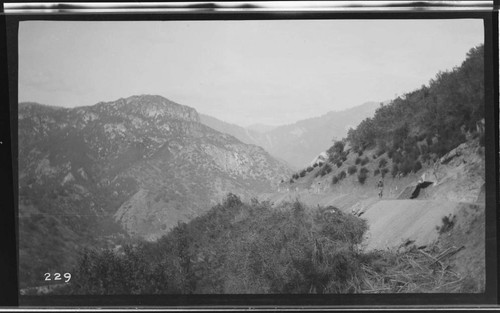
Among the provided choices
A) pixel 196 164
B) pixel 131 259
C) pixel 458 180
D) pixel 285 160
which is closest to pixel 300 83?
pixel 285 160

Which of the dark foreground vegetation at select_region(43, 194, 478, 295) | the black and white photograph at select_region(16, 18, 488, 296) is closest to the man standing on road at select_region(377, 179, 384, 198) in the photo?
the black and white photograph at select_region(16, 18, 488, 296)

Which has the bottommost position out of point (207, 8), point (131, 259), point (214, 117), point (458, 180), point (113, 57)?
point (131, 259)

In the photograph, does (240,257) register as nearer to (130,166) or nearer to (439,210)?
(130,166)

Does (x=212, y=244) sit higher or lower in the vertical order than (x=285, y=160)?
lower

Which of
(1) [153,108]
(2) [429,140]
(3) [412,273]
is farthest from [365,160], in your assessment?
(1) [153,108]

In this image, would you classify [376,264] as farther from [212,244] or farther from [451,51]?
[451,51]

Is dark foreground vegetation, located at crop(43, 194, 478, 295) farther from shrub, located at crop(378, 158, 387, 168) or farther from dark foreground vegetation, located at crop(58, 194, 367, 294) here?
shrub, located at crop(378, 158, 387, 168)
